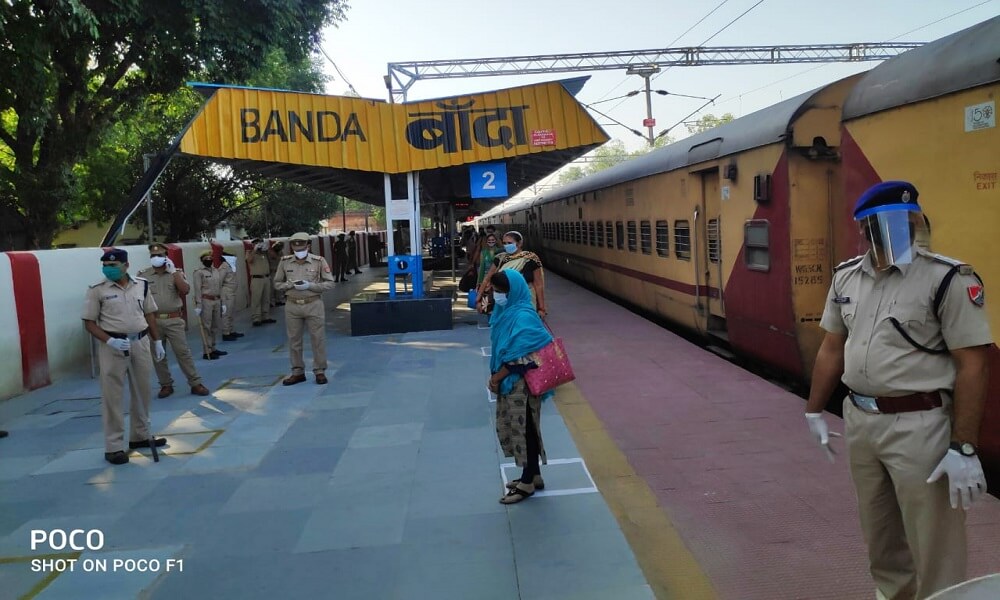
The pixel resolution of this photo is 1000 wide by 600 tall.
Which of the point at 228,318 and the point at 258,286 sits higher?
the point at 258,286

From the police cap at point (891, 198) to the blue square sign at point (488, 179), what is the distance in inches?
394

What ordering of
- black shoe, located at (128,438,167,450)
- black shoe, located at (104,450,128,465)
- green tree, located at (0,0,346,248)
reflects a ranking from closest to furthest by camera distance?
black shoe, located at (104,450,128,465) < black shoe, located at (128,438,167,450) < green tree, located at (0,0,346,248)

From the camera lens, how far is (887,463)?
276 cm

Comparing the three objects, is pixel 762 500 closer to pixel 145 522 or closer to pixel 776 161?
pixel 776 161

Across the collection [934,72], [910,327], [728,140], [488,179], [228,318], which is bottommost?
[228,318]

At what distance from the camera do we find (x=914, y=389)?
2.69 m

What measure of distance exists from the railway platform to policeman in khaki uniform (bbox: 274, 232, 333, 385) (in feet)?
1.19

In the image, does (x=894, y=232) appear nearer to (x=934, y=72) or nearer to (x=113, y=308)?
(x=934, y=72)

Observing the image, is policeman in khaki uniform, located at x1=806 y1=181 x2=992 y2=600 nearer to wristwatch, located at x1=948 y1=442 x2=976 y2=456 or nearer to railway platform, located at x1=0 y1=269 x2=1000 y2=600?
wristwatch, located at x1=948 y1=442 x2=976 y2=456

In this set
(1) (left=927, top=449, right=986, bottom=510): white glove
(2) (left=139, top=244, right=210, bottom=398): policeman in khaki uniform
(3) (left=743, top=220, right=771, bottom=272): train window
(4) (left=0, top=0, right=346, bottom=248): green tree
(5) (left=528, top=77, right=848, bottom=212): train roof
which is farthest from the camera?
(4) (left=0, top=0, right=346, bottom=248): green tree

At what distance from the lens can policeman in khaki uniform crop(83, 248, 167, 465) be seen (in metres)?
5.90

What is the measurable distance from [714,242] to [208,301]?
746 centimetres

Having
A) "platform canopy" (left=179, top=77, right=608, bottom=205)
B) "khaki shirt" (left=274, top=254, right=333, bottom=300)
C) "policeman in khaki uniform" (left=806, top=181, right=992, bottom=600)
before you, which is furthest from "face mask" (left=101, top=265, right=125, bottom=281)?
"platform canopy" (left=179, top=77, right=608, bottom=205)

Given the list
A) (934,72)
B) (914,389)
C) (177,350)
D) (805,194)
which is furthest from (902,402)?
(177,350)
